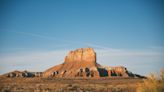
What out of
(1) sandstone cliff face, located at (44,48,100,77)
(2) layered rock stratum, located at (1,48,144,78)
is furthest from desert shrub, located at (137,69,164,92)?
(1) sandstone cliff face, located at (44,48,100,77)

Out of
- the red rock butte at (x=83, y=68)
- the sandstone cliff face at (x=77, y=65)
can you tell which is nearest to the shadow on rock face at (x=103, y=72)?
the red rock butte at (x=83, y=68)

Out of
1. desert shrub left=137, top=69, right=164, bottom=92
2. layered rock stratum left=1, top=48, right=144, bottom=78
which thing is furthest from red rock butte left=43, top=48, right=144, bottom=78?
desert shrub left=137, top=69, right=164, bottom=92

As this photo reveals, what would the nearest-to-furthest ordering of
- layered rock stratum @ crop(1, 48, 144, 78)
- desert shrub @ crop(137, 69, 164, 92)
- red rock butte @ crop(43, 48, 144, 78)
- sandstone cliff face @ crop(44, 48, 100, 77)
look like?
1. desert shrub @ crop(137, 69, 164, 92)
2. red rock butte @ crop(43, 48, 144, 78)
3. layered rock stratum @ crop(1, 48, 144, 78)
4. sandstone cliff face @ crop(44, 48, 100, 77)

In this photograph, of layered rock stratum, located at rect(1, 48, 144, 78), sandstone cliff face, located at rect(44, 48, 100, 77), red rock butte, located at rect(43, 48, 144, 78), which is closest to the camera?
red rock butte, located at rect(43, 48, 144, 78)

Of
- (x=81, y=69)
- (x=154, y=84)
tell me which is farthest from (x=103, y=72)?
(x=154, y=84)

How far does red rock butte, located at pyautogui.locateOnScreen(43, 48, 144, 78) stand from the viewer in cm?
14112

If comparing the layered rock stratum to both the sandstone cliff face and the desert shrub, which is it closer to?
the sandstone cliff face

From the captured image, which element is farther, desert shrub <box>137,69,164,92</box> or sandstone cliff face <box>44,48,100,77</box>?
sandstone cliff face <box>44,48,100,77</box>

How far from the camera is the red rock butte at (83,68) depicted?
5556 inches

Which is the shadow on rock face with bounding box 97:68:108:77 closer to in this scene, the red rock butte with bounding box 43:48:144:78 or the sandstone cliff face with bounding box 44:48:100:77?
the red rock butte with bounding box 43:48:144:78

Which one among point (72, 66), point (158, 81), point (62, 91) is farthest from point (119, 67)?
point (158, 81)

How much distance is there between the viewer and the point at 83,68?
148 metres

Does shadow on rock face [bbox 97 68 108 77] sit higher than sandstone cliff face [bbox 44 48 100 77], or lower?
lower

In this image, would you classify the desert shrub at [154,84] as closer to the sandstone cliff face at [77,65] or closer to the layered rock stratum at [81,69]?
the layered rock stratum at [81,69]
